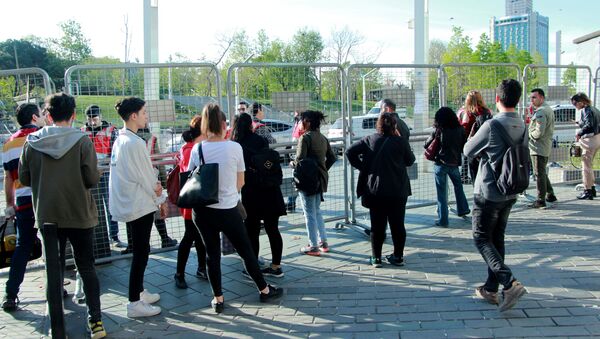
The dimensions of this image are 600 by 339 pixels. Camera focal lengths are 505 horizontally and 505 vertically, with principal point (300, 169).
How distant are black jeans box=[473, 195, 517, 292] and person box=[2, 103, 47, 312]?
13.1 ft

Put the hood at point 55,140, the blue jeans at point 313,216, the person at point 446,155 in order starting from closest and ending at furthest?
the hood at point 55,140 < the blue jeans at point 313,216 < the person at point 446,155

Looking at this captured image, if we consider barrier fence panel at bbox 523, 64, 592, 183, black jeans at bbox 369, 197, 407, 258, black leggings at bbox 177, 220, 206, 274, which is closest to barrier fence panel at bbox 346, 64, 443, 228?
black jeans at bbox 369, 197, 407, 258

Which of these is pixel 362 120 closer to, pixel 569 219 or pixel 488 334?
pixel 569 219

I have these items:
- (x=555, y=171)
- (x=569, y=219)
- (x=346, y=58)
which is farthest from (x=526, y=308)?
(x=346, y=58)

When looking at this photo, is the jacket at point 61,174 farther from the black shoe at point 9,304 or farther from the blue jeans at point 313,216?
the blue jeans at point 313,216

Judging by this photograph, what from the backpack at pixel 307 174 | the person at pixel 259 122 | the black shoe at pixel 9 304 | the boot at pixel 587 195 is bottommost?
the black shoe at pixel 9 304

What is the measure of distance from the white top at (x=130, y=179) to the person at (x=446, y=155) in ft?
13.4

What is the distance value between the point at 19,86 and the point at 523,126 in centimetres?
513

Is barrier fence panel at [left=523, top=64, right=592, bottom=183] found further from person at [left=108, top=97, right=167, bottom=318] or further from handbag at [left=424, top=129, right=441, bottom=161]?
person at [left=108, top=97, right=167, bottom=318]

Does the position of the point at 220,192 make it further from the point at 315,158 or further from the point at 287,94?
the point at 287,94

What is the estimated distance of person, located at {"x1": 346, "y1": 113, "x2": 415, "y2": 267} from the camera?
5215mm

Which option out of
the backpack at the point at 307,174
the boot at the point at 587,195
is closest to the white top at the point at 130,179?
the backpack at the point at 307,174

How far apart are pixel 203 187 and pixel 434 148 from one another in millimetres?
3932

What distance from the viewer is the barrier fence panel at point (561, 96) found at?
30.5 ft
